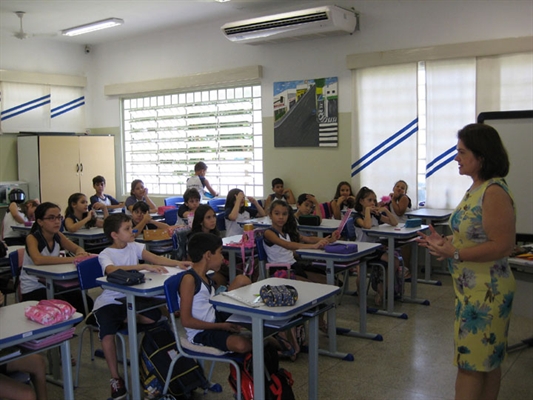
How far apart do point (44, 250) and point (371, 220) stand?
314 centimetres

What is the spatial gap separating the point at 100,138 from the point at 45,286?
6.69 meters

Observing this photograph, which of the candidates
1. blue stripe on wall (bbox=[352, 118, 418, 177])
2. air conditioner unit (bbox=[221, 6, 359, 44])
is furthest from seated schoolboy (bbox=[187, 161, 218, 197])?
blue stripe on wall (bbox=[352, 118, 418, 177])

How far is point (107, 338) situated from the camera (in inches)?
136

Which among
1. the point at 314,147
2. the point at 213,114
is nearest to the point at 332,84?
the point at 314,147

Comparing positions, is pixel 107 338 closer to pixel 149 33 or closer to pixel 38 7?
pixel 38 7

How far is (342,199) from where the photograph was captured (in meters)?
7.12

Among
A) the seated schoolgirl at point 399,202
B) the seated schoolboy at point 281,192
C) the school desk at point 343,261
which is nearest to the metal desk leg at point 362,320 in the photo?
the school desk at point 343,261

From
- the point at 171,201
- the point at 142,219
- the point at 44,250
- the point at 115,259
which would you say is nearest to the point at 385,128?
the point at 171,201

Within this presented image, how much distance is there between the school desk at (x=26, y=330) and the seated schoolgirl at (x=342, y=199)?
4737 millimetres

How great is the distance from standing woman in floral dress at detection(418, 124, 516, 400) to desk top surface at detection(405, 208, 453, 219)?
3.98 meters

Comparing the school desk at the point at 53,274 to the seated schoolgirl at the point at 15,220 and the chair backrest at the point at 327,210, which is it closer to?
the seated schoolgirl at the point at 15,220

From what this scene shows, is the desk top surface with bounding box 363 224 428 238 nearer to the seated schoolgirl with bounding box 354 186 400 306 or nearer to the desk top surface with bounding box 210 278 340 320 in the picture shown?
the seated schoolgirl with bounding box 354 186 400 306

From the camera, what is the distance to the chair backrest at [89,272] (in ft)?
11.9

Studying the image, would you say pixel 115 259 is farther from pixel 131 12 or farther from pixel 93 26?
pixel 93 26
